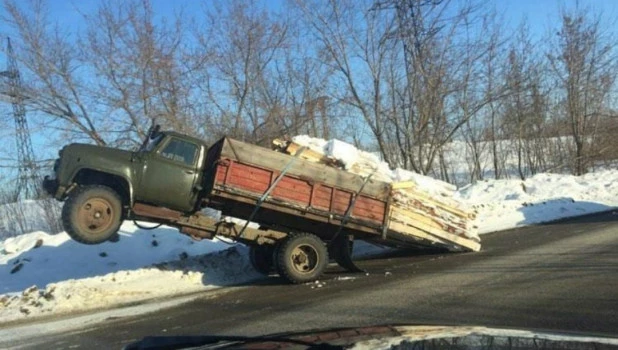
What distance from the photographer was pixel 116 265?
41.9 ft

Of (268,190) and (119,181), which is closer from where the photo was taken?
(119,181)

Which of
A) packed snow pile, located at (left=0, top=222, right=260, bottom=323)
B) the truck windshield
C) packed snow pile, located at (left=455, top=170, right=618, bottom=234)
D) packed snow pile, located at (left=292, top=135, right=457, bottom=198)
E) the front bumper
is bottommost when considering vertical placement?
packed snow pile, located at (left=0, top=222, right=260, bottom=323)

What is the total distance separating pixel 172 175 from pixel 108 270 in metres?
3.75

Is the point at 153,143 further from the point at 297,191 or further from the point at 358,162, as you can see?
the point at 358,162

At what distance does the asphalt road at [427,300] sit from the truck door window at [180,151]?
7.58ft

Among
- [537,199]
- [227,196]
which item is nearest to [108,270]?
[227,196]

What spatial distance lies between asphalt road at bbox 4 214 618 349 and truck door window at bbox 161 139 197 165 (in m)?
2.31

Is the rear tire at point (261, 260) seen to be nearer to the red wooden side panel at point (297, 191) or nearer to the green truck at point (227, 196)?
the green truck at point (227, 196)

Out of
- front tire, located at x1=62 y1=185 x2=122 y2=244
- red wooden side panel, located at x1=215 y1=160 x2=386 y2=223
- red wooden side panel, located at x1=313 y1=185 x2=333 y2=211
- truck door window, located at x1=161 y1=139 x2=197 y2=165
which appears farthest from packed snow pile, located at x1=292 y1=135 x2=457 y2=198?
front tire, located at x1=62 y1=185 x2=122 y2=244

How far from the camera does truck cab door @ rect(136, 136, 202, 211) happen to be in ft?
31.9

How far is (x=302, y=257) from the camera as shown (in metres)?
10.6

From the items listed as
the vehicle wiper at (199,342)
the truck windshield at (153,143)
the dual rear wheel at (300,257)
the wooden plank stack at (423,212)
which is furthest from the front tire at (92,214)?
the vehicle wiper at (199,342)

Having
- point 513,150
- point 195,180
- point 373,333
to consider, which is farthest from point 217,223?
point 513,150

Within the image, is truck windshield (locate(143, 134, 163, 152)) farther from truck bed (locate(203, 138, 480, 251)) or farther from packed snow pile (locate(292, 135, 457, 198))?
packed snow pile (locate(292, 135, 457, 198))
